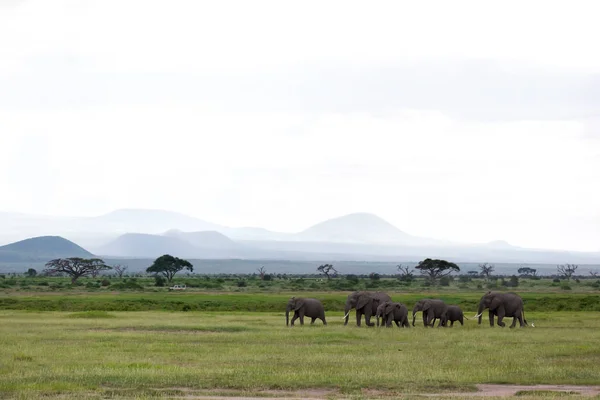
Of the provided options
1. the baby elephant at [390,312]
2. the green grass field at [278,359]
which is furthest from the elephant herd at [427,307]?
the green grass field at [278,359]

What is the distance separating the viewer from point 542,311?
6538cm

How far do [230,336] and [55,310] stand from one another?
32347mm

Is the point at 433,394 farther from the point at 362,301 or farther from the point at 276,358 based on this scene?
the point at 362,301

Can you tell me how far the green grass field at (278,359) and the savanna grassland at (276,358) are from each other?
4cm

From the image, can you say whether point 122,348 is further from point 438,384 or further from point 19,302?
point 19,302

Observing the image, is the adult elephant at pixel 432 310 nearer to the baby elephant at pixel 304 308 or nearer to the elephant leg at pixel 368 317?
the elephant leg at pixel 368 317

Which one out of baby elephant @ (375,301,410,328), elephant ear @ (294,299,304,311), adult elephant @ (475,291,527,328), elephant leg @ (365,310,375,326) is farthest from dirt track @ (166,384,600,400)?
Answer: elephant ear @ (294,299,304,311)

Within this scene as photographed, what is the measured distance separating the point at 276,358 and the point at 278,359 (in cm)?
26

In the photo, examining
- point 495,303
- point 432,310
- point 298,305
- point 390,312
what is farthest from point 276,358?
point 495,303

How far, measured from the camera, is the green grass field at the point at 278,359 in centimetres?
2234

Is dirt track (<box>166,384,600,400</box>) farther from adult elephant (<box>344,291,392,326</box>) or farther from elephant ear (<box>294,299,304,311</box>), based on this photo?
elephant ear (<box>294,299,304,311</box>)

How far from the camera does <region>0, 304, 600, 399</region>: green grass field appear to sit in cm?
2234

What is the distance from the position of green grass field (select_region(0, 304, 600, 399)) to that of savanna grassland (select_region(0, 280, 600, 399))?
4 cm

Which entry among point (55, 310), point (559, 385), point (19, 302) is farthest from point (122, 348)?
point (19, 302)
